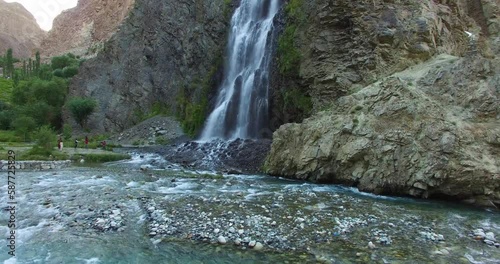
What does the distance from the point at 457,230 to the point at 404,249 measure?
10.5ft

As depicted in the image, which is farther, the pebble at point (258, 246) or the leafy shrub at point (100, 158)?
the leafy shrub at point (100, 158)

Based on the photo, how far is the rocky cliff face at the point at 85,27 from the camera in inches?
4887

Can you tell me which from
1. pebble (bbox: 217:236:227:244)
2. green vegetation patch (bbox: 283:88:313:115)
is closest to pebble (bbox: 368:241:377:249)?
pebble (bbox: 217:236:227:244)

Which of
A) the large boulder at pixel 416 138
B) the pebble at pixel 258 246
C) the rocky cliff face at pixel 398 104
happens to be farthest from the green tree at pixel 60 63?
the pebble at pixel 258 246

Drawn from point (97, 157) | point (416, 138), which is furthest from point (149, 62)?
point (416, 138)

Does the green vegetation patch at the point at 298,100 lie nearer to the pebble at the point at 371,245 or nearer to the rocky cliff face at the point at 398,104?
the rocky cliff face at the point at 398,104

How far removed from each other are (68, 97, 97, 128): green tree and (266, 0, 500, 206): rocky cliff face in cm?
4044

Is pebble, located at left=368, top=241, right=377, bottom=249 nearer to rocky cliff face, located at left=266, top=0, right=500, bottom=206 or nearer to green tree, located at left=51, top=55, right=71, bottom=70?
rocky cliff face, located at left=266, top=0, right=500, bottom=206

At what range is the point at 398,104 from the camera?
20812mm

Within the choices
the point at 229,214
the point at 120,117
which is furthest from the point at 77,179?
the point at 120,117

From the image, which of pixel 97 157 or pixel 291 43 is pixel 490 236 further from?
pixel 97 157

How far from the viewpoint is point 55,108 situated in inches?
2525

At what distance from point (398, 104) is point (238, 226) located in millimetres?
13107

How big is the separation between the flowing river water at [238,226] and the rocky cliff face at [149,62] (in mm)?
37674
